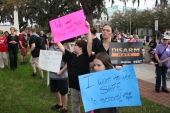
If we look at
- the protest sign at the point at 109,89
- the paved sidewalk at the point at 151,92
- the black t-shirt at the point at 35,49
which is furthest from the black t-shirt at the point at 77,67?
the black t-shirt at the point at 35,49

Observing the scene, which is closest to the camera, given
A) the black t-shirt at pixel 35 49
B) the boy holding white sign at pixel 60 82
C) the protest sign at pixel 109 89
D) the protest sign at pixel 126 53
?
the protest sign at pixel 109 89

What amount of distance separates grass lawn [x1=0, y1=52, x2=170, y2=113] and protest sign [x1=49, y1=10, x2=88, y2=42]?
1.91m

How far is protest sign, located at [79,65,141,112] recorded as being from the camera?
6.86ft

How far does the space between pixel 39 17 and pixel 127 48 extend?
27771 millimetres

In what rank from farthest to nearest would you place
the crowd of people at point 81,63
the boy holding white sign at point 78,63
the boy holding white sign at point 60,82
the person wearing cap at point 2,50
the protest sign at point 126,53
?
the person wearing cap at point 2,50, the boy holding white sign at point 60,82, the boy holding white sign at point 78,63, the protest sign at point 126,53, the crowd of people at point 81,63

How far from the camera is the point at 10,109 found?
389 centimetres

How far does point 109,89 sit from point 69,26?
1197 mm

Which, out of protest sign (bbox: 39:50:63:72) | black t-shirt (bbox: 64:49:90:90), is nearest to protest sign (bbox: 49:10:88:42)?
black t-shirt (bbox: 64:49:90:90)

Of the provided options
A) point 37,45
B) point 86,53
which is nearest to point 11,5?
point 37,45

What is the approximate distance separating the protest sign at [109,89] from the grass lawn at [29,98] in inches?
75.2

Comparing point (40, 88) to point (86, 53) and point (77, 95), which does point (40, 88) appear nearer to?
point (77, 95)

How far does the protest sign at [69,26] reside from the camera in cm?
265

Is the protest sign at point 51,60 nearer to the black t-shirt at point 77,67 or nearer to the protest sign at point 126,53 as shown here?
the black t-shirt at point 77,67

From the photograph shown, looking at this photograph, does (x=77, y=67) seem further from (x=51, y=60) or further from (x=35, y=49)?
(x=35, y=49)
